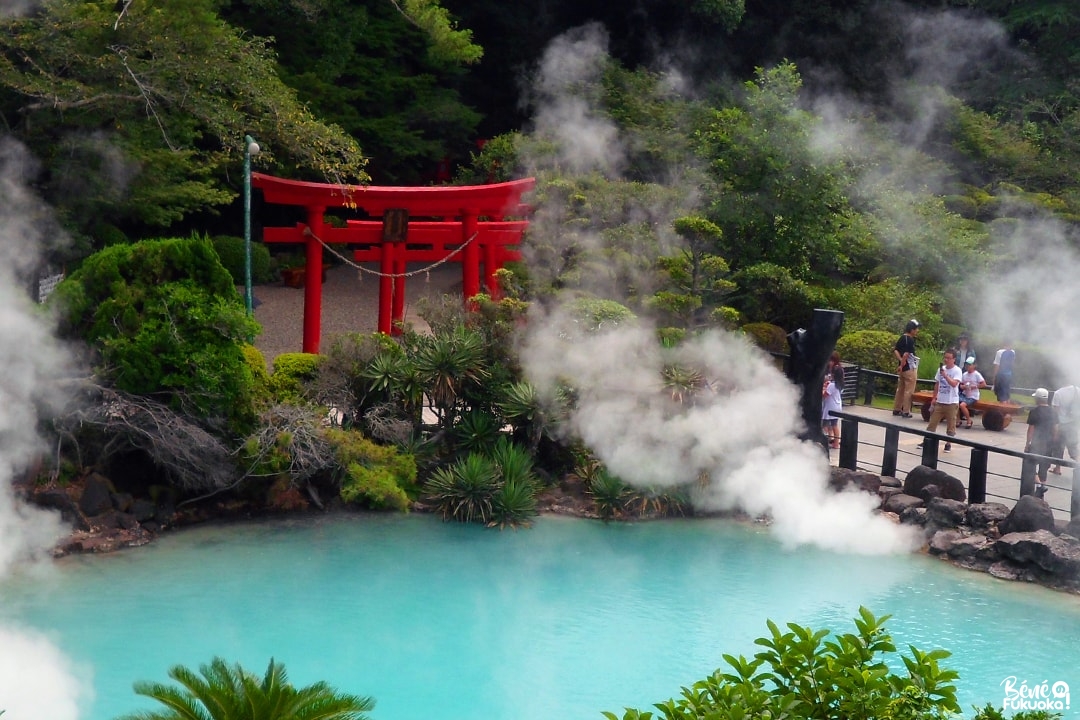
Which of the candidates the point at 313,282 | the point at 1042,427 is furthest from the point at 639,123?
the point at 1042,427

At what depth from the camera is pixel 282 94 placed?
1683cm

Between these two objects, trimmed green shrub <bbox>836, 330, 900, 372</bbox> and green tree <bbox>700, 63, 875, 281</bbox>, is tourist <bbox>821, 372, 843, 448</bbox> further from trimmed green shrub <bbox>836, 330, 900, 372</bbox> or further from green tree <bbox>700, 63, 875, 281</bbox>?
green tree <bbox>700, 63, 875, 281</bbox>

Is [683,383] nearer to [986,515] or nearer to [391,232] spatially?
[986,515]

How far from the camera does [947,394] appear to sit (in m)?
14.7

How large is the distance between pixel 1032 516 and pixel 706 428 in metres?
3.49

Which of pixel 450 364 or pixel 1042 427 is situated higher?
pixel 450 364

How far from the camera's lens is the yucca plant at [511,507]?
13.3 metres

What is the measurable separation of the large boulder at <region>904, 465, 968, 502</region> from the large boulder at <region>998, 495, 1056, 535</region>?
1080 mm

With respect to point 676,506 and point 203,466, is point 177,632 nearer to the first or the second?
point 203,466

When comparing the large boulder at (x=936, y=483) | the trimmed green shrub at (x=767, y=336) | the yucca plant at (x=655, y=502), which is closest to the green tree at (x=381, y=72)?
the trimmed green shrub at (x=767, y=336)

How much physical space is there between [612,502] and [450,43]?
10.2m

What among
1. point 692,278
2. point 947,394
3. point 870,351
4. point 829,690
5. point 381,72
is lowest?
point 829,690

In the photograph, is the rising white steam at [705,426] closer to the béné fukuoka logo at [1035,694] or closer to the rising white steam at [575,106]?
the béné fukuoka logo at [1035,694]

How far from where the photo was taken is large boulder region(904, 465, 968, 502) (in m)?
13.1
